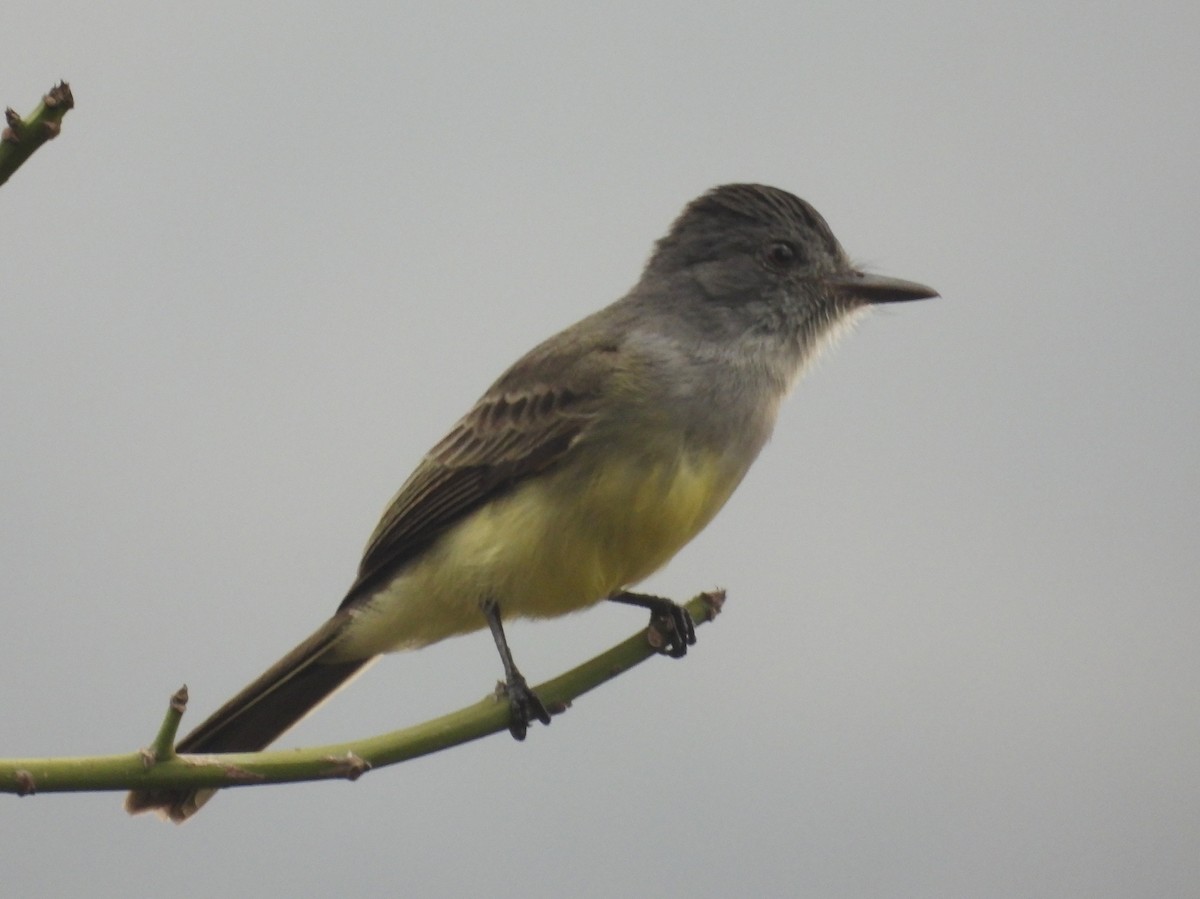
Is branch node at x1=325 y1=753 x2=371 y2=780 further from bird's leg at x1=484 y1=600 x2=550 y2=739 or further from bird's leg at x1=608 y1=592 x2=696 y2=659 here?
bird's leg at x1=608 y1=592 x2=696 y2=659

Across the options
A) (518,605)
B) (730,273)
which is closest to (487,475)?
(518,605)

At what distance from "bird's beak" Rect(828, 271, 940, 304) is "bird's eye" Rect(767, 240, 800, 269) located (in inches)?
5.1

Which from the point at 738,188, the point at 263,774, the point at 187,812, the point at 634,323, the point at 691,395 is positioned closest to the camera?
the point at 263,774

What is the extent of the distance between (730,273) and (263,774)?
266cm

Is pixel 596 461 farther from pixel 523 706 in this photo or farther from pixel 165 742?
pixel 165 742

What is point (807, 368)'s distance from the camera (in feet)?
15.7

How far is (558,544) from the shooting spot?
412 centimetres

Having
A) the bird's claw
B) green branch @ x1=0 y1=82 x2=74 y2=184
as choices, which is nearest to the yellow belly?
the bird's claw

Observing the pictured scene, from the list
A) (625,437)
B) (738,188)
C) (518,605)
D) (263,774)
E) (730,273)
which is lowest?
(263,774)

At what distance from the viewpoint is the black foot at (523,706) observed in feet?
12.3

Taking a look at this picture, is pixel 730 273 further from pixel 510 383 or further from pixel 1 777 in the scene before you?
pixel 1 777

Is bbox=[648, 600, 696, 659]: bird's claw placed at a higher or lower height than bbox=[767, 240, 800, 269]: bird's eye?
lower

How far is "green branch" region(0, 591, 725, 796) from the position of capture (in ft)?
7.79

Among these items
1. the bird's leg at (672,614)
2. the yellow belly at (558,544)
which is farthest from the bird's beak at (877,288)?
the bird's leg at (672,614)
